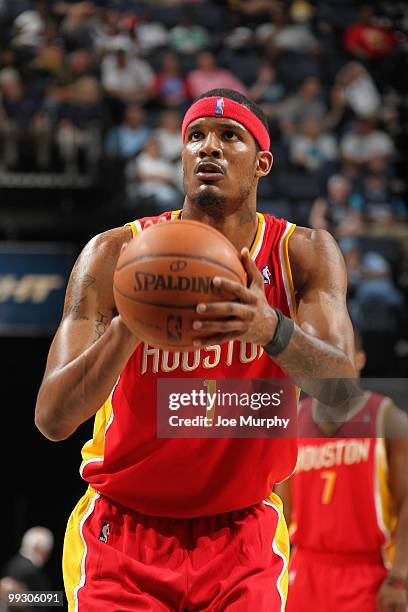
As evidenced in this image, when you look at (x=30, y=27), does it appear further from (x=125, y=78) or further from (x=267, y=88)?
(x=267, y=88)

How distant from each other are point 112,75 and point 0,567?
181 inches

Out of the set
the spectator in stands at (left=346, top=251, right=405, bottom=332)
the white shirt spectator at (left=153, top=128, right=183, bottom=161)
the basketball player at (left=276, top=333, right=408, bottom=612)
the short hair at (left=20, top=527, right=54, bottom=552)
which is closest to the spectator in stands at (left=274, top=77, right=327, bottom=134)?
the white shirt spectator at (left=153, top=128, right=183, bottom=161)

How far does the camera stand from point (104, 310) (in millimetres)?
2562

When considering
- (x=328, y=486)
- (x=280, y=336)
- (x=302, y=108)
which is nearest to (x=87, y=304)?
(x=280, y=336)

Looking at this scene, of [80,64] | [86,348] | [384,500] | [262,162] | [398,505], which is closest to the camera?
[86,348]

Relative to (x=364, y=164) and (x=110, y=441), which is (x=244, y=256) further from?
(x=364, y=164)

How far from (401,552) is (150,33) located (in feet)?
19.6

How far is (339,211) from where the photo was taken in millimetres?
6695

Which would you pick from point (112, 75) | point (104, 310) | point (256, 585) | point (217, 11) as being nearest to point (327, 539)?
point (256, 585)

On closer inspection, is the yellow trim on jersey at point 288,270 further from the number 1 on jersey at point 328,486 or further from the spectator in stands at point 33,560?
the number 1 on jersey at point 328,486

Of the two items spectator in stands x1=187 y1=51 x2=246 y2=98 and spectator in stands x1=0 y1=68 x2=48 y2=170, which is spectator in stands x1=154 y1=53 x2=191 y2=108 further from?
spectator in stands x1=0 y1=68 x2=48 y2=170

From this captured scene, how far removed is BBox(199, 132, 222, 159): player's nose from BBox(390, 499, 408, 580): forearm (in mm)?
2168

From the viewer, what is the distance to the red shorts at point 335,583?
168 inches

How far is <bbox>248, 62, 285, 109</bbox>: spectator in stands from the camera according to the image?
8.37m
